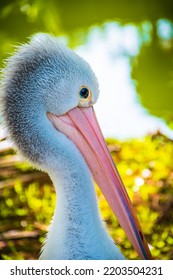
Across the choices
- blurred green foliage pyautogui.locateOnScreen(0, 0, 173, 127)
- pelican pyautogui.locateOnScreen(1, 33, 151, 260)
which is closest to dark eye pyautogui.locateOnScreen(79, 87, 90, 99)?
pelican pyautogui.locateOnScreen(1, 33, 151, 260)

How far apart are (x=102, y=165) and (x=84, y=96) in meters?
0.21

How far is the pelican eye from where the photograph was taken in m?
1.71

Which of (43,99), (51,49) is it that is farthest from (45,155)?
(51,49)

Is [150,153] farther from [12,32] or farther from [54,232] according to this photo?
[54,232]

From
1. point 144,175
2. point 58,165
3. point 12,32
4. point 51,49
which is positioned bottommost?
point 144,175

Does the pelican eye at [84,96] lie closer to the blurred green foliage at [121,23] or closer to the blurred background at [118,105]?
the blurred background at [118,105]

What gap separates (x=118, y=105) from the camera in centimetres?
269

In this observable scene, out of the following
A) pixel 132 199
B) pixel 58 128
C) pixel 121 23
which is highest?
pixel 121 23

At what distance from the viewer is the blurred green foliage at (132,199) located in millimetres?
2289

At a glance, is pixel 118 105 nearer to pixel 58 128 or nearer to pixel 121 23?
pixel 121 23

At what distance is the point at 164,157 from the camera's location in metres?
2.63

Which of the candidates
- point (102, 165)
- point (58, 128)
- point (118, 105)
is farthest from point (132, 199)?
point (58, 128)

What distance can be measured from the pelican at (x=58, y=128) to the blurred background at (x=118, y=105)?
62 centimetres

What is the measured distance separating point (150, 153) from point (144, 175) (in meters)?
0.13
